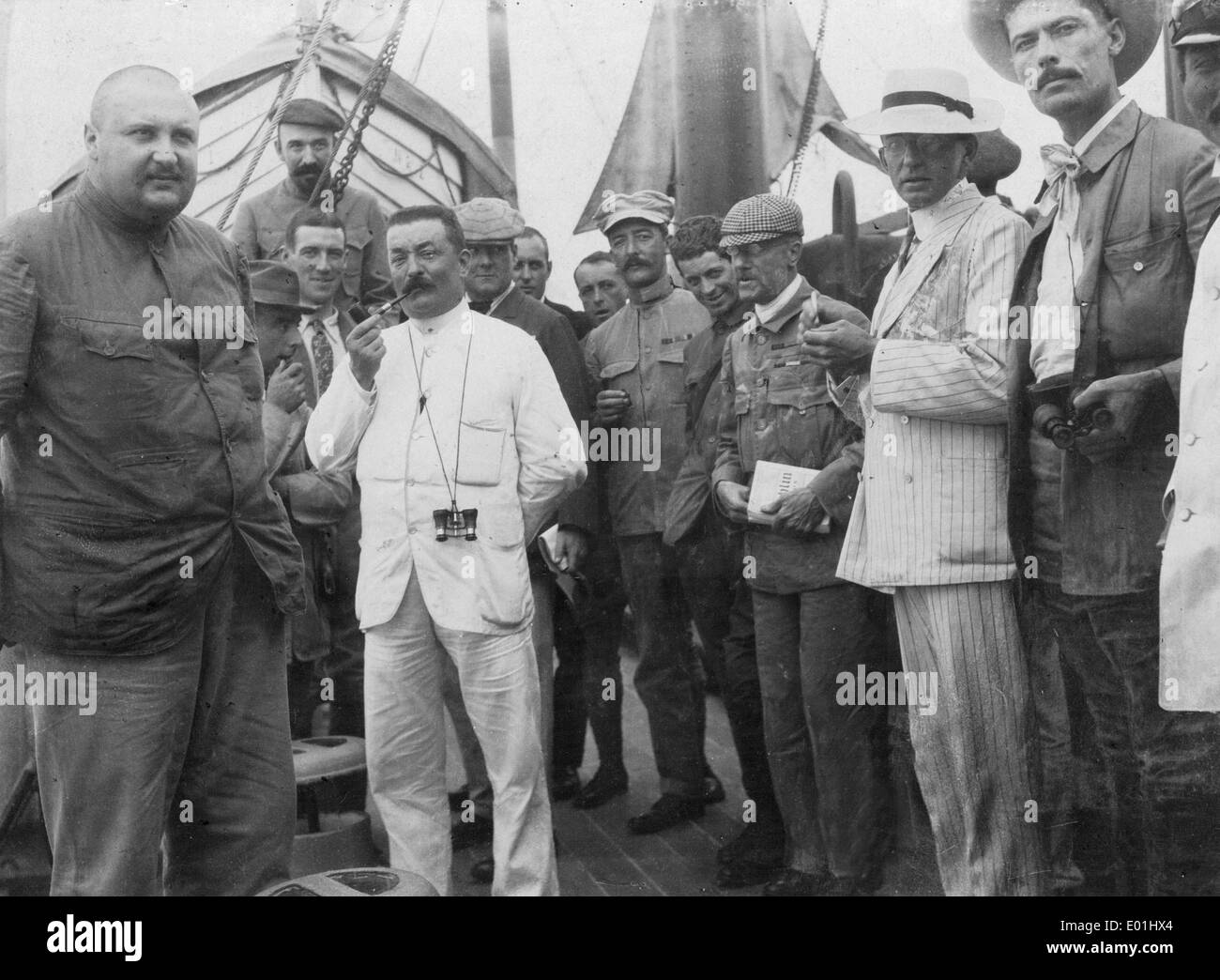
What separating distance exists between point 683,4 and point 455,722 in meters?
2.22

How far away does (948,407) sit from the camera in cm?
349

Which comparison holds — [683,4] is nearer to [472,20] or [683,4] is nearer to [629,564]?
[472,20]

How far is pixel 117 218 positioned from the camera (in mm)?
3359

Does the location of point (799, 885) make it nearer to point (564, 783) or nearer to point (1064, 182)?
point (564, 783)

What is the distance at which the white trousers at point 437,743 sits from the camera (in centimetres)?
376

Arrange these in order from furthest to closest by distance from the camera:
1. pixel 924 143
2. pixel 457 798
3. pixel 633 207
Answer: pixel 457 798
pixel 633 207
pixel 924 143

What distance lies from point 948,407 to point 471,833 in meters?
1.92

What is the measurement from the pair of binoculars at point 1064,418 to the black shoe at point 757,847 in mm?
1442

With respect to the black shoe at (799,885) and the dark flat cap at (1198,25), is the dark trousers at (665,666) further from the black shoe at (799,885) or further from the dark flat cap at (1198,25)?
the dark flat cap at (1198,25)

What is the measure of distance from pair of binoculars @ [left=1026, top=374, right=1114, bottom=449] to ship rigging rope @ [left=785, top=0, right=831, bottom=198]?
44.8 inches

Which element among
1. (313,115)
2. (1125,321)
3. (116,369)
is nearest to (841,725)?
(1125,321)

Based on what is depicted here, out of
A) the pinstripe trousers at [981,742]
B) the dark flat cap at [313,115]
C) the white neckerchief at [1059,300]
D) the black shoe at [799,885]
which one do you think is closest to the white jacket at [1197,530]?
the white neckerchief at [1059,300]

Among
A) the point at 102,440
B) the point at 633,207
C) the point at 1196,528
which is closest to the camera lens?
the point at 1196,528
